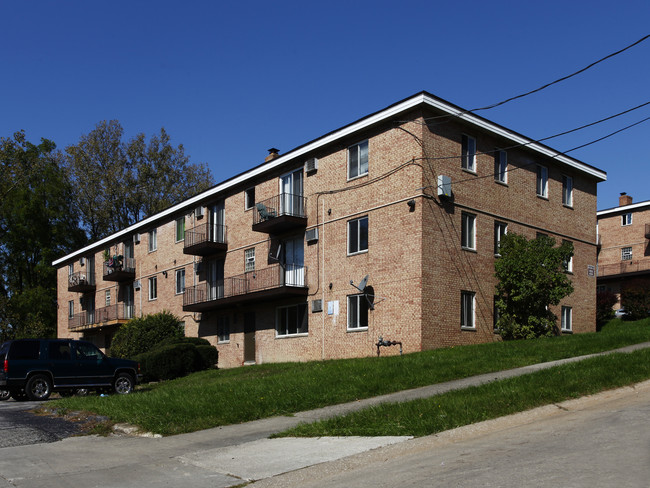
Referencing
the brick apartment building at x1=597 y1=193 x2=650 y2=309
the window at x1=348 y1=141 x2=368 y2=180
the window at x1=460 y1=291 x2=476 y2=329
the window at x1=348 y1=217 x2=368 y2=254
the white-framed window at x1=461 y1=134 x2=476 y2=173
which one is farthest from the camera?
the brick apartment building at x1=597 y1=193 x2=650 y2=309

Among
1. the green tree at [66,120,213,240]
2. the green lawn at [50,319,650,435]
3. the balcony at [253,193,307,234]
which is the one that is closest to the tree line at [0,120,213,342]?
the green tree at [66,120,213,240]

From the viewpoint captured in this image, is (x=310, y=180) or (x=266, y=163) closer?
(x=310, y=180)

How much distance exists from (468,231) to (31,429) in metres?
16.5

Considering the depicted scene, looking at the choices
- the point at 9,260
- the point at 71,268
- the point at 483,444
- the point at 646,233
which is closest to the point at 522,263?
the point at 483,444

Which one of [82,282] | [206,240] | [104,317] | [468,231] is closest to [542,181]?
[468,231]

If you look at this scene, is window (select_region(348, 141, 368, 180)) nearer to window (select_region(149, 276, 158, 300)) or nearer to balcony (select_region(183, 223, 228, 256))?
balcony (select_region(183, 223, 228, 256))

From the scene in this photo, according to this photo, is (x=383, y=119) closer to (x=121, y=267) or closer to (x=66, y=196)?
(x=121, y=267)

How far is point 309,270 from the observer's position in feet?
89.0

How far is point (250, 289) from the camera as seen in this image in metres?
29.8

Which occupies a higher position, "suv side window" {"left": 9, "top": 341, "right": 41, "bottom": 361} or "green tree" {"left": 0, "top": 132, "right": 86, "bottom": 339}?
"green tree" {"left": 0, "top": 132, "right": 86, "bottom": 339}

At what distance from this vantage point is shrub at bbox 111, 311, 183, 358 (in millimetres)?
33281

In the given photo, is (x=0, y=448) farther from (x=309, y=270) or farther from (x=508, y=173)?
(x=508, y=173)

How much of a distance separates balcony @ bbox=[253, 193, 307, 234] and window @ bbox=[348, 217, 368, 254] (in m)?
2.65

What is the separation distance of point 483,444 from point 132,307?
36.0 m
